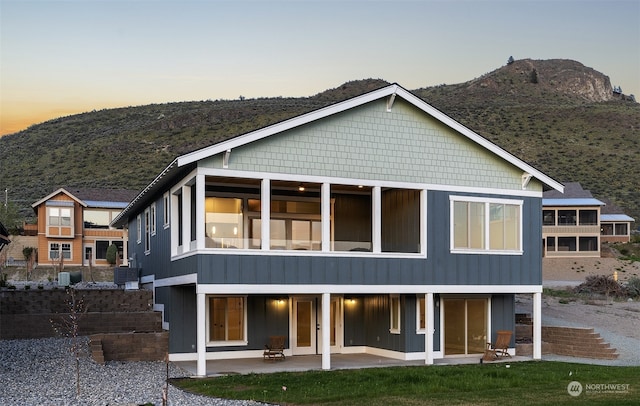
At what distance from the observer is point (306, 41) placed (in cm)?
3731

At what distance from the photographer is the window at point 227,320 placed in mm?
20672

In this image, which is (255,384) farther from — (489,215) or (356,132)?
(489,215)

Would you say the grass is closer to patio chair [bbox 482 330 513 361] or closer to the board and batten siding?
patio chair [bbox 482 330 513 361]

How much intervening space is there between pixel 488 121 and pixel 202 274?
245ft

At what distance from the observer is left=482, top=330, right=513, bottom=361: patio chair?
2077 centimetres

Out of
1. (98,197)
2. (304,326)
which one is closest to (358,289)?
(304,326)

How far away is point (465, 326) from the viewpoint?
2212cm

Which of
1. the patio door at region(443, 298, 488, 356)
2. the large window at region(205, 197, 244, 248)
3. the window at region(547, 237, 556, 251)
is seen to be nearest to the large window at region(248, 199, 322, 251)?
the large window at region(205, 197, 244, 248)

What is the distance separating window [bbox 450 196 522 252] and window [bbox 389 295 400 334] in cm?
232

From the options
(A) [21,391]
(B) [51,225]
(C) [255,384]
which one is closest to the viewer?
(A) [21,391]

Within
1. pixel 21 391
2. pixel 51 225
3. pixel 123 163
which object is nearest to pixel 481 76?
pixel 123 163

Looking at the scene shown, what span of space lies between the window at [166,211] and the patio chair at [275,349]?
4.47 metres

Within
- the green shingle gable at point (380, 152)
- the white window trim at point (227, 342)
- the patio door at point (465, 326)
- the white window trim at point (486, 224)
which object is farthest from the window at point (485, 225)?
the white window trim at point (227, 342)

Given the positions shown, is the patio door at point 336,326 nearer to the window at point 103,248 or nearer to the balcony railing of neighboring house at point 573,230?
the window at point 103,248
